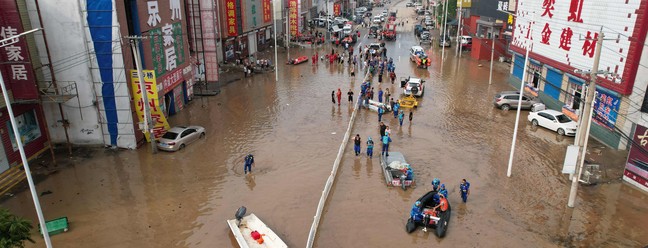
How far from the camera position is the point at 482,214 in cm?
1673

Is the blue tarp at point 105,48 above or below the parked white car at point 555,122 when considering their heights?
above

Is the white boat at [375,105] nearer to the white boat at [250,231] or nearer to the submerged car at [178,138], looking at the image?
the submerged car at [178,138]

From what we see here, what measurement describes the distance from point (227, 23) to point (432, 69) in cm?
2249

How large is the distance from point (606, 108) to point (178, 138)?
24.1 m

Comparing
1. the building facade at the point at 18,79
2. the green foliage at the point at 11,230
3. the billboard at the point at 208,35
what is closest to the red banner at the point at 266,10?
the billboard at the point at 208,35

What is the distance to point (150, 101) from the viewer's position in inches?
925

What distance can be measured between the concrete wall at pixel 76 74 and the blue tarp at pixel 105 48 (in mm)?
267

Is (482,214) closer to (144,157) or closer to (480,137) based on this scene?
(480,137)

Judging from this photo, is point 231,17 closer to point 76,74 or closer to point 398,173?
point 76,74

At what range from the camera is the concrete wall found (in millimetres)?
21016

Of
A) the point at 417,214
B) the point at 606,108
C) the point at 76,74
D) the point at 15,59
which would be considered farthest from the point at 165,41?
the point at 606,108

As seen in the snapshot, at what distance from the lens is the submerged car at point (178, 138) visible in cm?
2248

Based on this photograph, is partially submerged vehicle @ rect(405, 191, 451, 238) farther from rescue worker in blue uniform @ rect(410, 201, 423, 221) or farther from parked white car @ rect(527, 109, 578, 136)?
parked white car @ rect(527, 109, 578, 136)

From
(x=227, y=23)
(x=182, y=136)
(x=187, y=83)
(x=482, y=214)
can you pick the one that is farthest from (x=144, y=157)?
(x=227, y=23)
